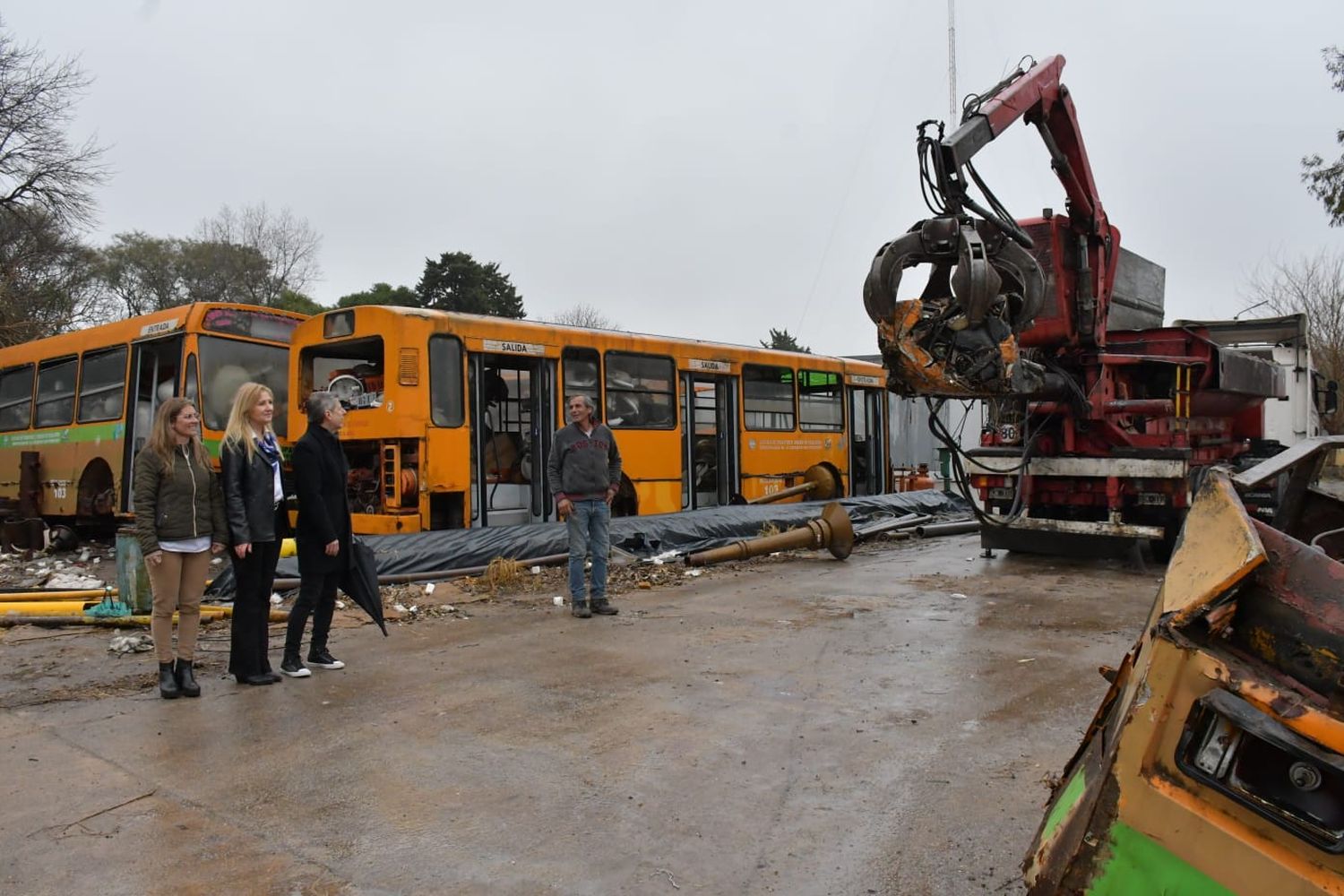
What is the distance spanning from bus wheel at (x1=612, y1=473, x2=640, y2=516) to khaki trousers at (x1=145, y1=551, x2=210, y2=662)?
22.9ft

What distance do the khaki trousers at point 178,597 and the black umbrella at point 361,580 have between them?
2.75 feet

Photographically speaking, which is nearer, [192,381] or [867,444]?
[192,381]

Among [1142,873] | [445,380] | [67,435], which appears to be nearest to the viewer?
[1142,873]

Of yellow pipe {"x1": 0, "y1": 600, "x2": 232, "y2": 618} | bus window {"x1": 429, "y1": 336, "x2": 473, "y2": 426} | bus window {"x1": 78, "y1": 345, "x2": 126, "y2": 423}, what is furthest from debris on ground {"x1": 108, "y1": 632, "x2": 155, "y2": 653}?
bus window {"x1": 78, "y1": 345, "x2": 126, "y2": 423}

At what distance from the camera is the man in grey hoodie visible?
24.6 ft

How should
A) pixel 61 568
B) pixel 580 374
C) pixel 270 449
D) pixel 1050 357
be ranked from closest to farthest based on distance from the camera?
A: pixel 270 449 < pixel 1050 357 < pixel 61 568 < pixel 580 374

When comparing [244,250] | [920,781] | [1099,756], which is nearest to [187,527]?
[920,781]

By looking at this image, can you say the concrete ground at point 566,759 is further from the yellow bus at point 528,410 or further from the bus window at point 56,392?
the bus window at point 56,392

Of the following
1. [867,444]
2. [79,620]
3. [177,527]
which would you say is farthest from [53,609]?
[867,444]

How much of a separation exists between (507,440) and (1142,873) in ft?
34.0

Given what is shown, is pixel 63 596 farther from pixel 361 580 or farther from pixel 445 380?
pixel 445 380

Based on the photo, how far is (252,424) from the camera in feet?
17.9

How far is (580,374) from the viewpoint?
11680 millimetres

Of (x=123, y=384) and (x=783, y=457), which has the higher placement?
(x=123, y=384)
